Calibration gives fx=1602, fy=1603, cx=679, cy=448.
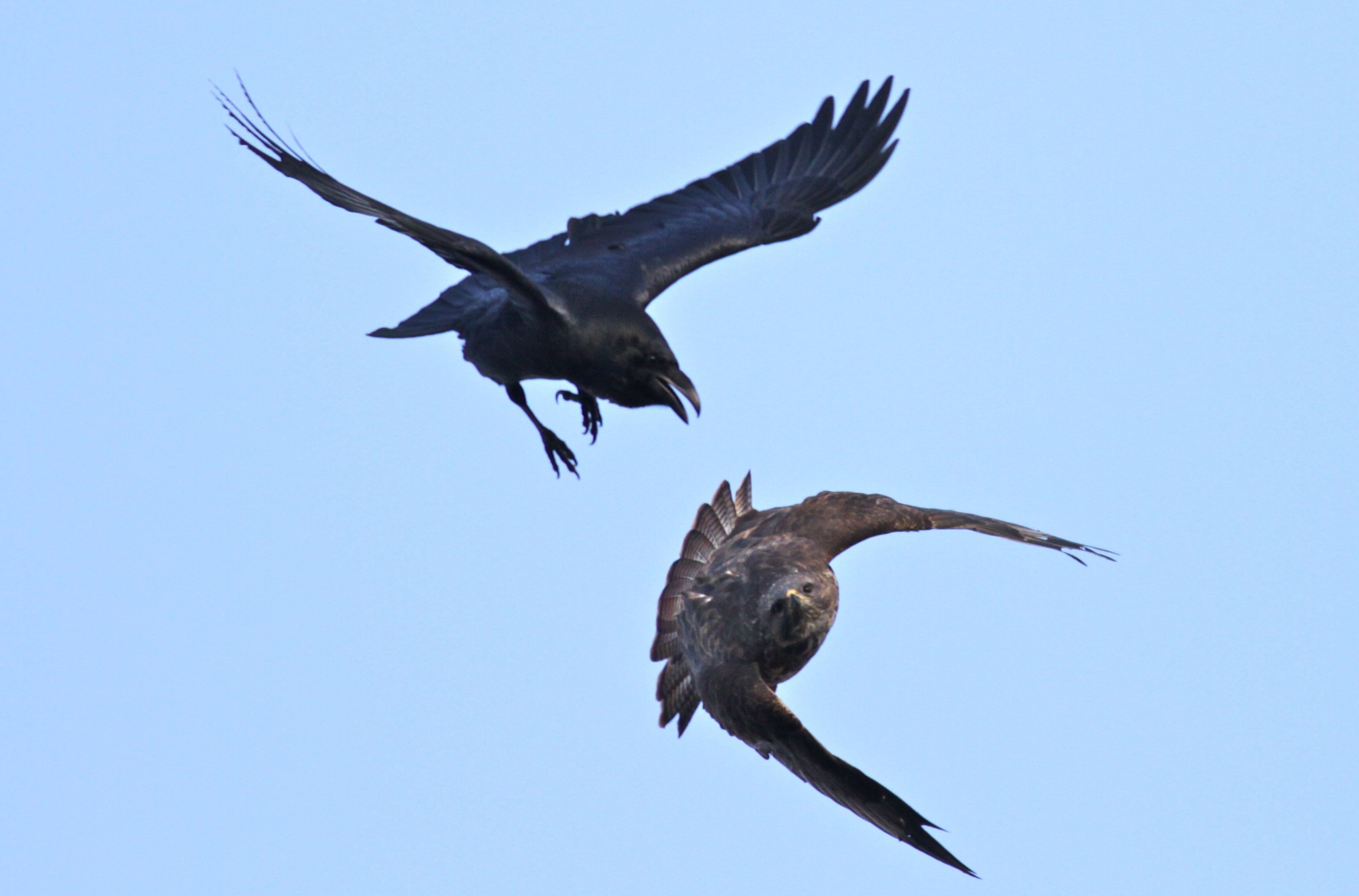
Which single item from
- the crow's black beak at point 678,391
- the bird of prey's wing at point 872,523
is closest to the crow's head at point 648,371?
the crow's black beak at point 678,391

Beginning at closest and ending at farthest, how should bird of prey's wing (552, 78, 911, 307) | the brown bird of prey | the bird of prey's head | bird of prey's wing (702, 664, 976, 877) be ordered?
bird of prey's wing (702, 664, 976, 877), the brown bird of prey, the bird of prey's head, bird of prey's wing (552, 78, 911, 307)

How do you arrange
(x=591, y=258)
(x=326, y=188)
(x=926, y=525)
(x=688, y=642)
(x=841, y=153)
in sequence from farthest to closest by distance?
1. (x=841, y=153)
2. (x=591, y=258)
3. (x=926, y=525)
4. (x=688, y=642)
5. (x=326, y=188)

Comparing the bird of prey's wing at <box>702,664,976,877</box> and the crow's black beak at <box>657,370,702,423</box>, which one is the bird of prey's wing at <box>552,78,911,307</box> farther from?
the bird of prey's wing at <box>702,664,976,877</box>

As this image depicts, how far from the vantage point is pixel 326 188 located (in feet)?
22.5

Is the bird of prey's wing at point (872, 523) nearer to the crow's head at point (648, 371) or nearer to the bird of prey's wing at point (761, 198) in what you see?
the crow's head at point (648, 371)

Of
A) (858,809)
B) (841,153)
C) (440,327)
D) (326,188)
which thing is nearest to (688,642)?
(858,809)

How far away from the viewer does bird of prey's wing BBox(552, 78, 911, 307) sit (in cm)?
909

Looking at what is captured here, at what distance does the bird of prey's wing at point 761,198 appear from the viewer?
909cm

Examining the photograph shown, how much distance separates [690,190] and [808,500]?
2.34 metres

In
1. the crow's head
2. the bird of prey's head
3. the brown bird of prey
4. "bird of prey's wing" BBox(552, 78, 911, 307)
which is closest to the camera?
the brown bird of prey

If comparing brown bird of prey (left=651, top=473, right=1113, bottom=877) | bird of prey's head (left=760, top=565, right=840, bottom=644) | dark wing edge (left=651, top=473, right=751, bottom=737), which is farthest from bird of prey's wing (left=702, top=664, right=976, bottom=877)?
dark wing edge (left=651, top=473, right=751, bottom=737)

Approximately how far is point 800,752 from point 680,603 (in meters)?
1.32

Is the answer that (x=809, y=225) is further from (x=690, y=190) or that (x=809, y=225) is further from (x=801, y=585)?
(x=801, y=585)

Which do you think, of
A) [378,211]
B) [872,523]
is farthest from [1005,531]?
[378,211]
